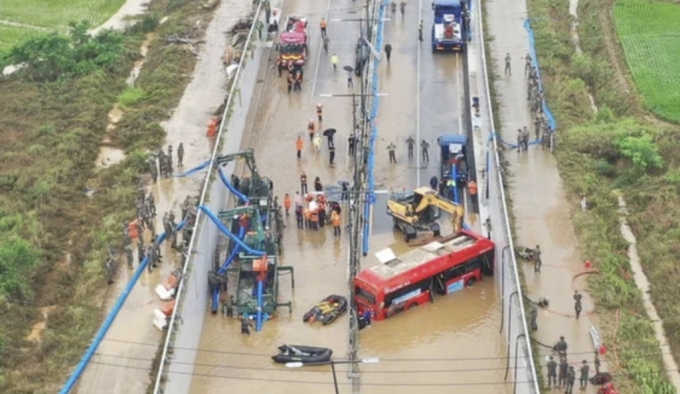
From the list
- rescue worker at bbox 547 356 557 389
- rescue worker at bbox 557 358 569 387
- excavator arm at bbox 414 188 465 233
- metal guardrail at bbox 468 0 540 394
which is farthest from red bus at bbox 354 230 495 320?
rescue worker at bbox 557 358 569 387

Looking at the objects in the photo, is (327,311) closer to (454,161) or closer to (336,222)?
(336,222)

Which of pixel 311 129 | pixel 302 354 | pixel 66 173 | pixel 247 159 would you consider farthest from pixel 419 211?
pixel 66 173

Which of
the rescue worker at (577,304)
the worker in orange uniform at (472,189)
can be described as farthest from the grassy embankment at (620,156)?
the worker in orange uniform at (472,189)

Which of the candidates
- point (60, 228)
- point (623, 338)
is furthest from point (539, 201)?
point (60, 228)

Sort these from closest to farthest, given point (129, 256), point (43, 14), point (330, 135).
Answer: point (129, 256) < point (330, 135) < point (43, 14)

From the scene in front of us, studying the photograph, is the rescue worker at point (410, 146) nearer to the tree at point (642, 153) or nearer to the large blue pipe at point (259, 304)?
the tree at point (642, 153)
